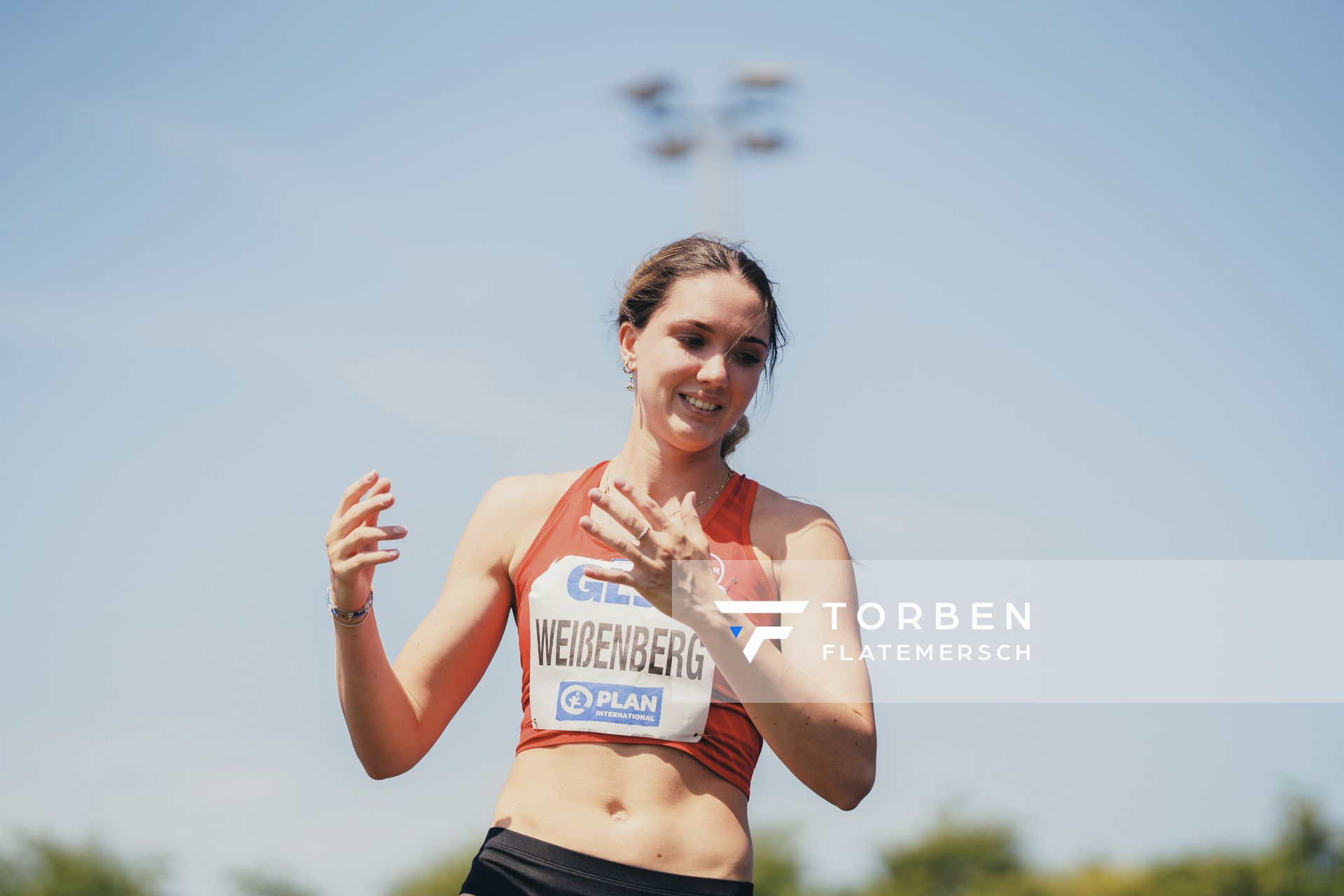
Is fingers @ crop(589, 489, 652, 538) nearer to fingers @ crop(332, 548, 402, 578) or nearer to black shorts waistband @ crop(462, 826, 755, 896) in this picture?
fingers @ crop(332, 548, 402, 578)

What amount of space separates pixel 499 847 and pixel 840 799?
0.85 m

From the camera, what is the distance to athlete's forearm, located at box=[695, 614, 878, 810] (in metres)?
3.04

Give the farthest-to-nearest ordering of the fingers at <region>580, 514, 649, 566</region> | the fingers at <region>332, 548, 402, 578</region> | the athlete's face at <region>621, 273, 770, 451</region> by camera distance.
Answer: the athlete's face at <region>621, 273, 770, 451</region>
the fingers at <region>332, 548, 402, 578</region>
the fingers at <region>580, 514, 649, 566</region>

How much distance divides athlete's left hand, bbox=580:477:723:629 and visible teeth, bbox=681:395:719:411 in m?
0.76

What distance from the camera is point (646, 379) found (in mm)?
3791

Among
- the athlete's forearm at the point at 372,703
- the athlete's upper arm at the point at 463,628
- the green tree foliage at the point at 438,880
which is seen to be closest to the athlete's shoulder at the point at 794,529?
the athlete's upper arm at the point at 463,628

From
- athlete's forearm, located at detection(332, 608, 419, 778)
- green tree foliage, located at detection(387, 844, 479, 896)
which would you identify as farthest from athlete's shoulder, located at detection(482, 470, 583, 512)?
green tree foliage, located at detection(387, 844, 479, 896)

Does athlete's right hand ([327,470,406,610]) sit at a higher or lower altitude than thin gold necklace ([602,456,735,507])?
lower

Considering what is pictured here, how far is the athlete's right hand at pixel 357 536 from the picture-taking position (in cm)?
327

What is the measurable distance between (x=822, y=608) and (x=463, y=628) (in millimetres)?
1008

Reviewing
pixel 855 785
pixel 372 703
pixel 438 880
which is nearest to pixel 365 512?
pixel 372 703

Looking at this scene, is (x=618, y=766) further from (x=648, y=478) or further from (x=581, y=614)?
(x=648, y=478)

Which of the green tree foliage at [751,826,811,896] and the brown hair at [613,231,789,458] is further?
the green tree foliage at [751,826,811,896]

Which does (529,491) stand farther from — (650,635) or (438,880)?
(438,880)
